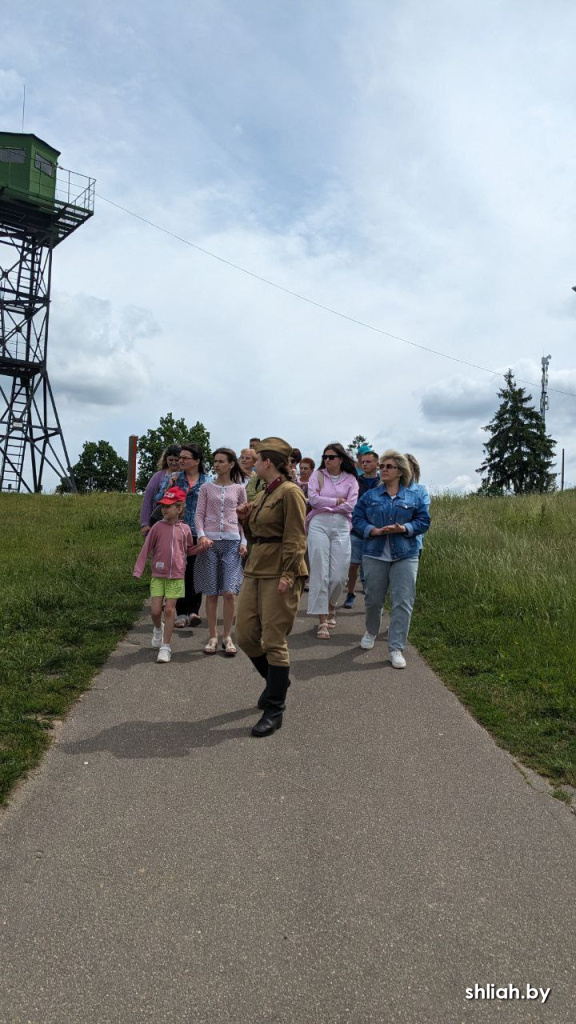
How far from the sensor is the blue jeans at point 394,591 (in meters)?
6.75

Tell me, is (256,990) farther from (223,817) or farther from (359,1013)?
(223,817)

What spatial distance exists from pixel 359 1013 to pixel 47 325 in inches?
1305

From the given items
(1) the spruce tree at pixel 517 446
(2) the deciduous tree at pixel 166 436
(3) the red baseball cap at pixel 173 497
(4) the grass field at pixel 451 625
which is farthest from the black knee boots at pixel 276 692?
(2) the deciduous tree at pixel 166 436

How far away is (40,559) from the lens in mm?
12445

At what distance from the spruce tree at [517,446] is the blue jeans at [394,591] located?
43996mm

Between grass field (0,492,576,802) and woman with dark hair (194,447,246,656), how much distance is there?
3.83ft

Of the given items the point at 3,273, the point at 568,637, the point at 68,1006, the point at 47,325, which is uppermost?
the point at 3,273

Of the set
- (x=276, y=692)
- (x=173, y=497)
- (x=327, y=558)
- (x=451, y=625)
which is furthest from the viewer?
(x=451, y=625)

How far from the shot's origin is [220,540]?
6.97m

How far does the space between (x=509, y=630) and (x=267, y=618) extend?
353 centimetres

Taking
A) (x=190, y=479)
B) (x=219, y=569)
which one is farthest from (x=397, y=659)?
(x=190, y=479)

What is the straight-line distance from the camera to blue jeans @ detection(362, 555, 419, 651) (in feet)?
22.1

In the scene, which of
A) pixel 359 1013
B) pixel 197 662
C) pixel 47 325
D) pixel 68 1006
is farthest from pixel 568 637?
pixel 47 325

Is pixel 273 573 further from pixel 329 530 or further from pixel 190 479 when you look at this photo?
pixel 190 479
